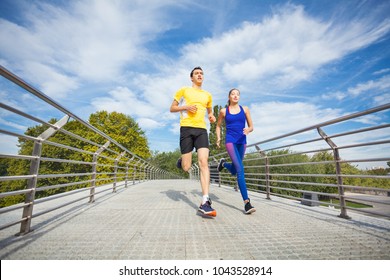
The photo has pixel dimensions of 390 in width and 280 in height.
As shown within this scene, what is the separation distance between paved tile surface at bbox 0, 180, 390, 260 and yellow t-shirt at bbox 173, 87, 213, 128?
120cm

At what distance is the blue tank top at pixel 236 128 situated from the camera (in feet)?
10.1

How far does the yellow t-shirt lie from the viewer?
2.83 m

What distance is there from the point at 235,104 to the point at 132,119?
99.1 ft

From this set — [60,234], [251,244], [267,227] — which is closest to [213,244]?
[251,244]

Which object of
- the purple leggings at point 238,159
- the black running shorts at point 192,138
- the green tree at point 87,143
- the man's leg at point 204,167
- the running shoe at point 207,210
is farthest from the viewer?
the green tree at point 87,143

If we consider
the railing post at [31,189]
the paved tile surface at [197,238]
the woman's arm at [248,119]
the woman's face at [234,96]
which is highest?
the woman's face at [234,96]

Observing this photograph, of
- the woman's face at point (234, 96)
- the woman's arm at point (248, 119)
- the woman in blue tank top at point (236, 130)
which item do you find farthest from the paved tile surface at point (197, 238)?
the woman's face at point (234, 96)

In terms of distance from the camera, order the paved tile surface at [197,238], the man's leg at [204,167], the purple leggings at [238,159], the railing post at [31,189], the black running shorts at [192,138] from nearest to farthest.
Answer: the paved tile surface at [197,238]
the railing post at [31,189]
the man's leg at [204,167]
the black running shorts at [192,138]
the purple leggings at [238,159]

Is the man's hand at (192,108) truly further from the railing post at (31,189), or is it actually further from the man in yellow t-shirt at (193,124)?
the railing post at (31,189)

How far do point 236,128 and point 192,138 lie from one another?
707 mm

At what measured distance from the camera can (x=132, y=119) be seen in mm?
31594

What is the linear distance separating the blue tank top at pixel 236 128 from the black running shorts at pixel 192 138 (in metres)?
0.45

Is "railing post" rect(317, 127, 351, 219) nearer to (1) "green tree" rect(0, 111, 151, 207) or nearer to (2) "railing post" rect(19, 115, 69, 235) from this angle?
(2) "railing post" rect(19, 115, 69, 235)

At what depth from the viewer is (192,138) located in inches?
113
